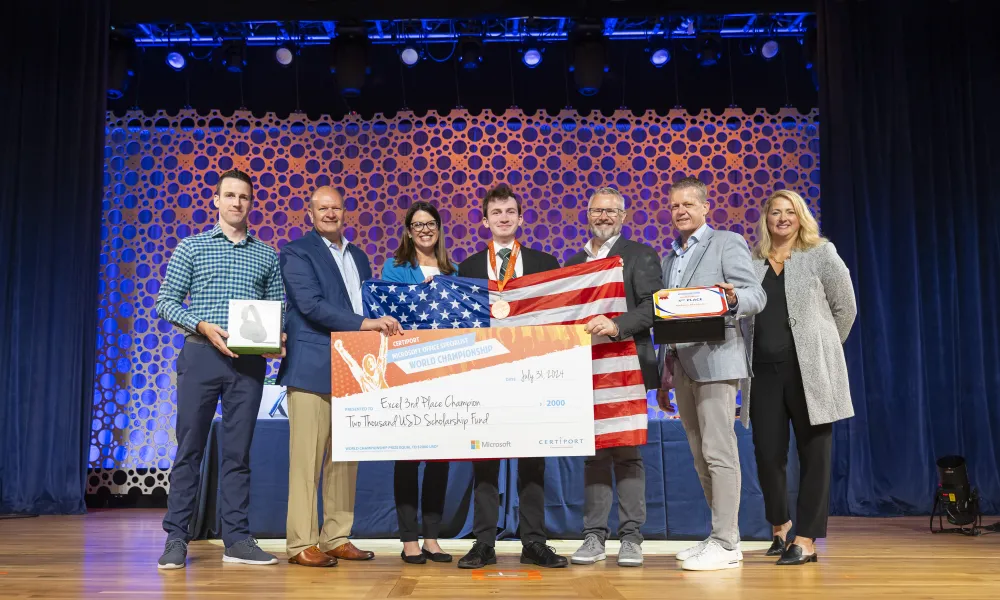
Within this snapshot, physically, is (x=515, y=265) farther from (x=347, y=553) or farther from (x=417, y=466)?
(x=347, y=553)

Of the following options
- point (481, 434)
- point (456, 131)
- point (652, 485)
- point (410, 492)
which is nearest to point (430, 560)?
A: point (410, 492)

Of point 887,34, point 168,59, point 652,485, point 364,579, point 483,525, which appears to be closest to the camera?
point 364,579

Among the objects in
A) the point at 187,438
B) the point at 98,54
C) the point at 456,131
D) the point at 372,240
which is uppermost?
the point at 98,54

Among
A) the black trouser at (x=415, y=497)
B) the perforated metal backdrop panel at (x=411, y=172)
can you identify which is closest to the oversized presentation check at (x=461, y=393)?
the black trouser at (x=415, y=497)

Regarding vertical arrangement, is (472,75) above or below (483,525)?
above

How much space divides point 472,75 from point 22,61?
366 cm

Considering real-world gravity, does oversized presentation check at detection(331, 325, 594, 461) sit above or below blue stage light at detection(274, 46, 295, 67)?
below

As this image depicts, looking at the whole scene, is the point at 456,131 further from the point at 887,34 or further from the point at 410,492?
the point at 410,492

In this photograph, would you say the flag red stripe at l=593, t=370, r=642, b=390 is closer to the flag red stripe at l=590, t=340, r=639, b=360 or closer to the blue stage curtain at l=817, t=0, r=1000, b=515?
the flag red stripe at l=590, t=340, r=639, b=360

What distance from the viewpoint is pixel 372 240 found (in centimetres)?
734

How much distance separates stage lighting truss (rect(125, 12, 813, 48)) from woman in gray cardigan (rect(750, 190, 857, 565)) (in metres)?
3.71

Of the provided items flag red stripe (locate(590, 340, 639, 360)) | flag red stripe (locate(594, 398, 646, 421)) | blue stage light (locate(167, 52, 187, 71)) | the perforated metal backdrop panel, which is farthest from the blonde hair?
blue stage light (locate(167, 52, 187, 71))

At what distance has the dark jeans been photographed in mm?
3674

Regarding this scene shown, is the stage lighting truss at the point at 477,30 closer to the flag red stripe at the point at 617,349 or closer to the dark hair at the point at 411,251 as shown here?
the dark hair at the point at 411,251
